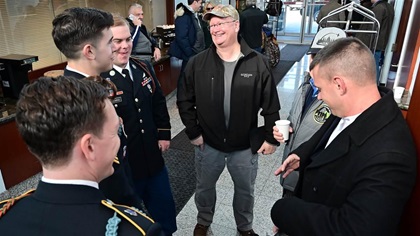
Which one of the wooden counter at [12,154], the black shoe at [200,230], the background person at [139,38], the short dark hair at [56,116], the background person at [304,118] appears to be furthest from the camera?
the background person at [139,38]

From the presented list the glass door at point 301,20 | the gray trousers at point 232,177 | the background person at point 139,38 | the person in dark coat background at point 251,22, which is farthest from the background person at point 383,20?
the glass door at point 301,20

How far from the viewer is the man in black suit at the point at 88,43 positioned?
1.32m

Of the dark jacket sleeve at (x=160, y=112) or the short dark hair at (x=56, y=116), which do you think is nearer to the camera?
the short dark hair at (x=56, y=116)

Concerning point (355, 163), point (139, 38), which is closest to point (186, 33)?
point (139, 38)

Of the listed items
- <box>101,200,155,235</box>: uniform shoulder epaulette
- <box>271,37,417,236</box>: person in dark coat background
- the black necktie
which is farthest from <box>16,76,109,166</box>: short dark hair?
the black necktie

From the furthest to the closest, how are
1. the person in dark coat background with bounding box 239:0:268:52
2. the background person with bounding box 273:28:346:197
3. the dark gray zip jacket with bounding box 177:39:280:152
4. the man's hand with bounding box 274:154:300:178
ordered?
the person in dark coat background with bounding box 239:0:268:52 → the dark gray zip jacket with bounding box 177:39:280:152 → the background person with bounding box 273:28:346:197 → the man's hand with bounding box 274:154:300:178

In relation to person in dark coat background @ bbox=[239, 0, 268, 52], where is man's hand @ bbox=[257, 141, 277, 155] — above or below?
below

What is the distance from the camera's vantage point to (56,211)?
759mm

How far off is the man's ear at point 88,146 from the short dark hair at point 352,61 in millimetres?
904

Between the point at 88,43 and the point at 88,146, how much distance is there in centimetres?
74

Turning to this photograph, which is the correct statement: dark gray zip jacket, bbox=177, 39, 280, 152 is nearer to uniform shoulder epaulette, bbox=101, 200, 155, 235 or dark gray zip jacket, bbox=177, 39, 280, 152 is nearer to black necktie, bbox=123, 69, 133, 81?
black necktie, bbox=123, 69, 133, 81

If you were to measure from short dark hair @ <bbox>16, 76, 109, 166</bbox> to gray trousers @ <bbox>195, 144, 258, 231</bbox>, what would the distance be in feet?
4.76

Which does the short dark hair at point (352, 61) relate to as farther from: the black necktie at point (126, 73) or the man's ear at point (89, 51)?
the black necktie at point (126, 73)

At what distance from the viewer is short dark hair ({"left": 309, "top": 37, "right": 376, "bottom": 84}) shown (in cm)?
111
